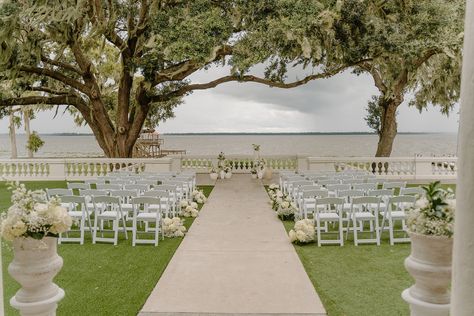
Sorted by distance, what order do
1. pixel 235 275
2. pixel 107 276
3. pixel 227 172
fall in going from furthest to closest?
pixel 227 172 < pixel 107 276 < pixel 235 275

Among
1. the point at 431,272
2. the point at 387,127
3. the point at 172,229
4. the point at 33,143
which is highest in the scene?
the point at 387,127

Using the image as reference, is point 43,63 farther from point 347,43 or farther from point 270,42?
point 347,43

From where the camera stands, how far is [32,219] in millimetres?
3398

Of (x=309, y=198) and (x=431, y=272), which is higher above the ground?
(x=431, y=272)

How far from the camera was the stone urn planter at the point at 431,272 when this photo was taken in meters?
3.22

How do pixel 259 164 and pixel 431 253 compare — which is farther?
pixel 259 164

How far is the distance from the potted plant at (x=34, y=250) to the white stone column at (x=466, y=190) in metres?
2.93

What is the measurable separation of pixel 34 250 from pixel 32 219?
0.81ft

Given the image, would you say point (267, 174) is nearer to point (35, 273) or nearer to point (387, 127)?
point (387, 127)

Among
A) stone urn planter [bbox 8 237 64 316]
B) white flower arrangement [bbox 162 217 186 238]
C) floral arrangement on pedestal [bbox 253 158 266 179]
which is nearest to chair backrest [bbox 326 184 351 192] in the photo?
white flower arrangement [bbox 162 217 186 238]

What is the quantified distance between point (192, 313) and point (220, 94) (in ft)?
260

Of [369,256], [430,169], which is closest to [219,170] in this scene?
[430,169]

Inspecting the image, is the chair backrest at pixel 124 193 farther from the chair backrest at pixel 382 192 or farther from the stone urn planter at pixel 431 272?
the stone urn planter at pixel 431 272

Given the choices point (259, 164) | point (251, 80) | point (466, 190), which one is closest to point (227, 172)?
point (259, 164)
